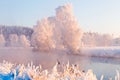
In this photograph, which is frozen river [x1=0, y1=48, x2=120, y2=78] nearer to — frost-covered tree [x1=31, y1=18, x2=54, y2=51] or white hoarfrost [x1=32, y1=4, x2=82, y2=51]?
white hoarfrost [x1=32, y1=4, x2=82, y2=51]

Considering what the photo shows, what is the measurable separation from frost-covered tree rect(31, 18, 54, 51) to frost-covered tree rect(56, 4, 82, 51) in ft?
9.66

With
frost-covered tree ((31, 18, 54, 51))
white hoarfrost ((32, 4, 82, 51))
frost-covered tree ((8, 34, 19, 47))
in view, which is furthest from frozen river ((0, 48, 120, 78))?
frost-covered tree ((8, 34, 19, 47))

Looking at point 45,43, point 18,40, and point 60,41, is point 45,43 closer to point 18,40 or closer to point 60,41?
point 60,41

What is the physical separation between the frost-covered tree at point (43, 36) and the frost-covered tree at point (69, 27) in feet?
9.66

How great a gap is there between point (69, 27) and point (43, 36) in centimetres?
617

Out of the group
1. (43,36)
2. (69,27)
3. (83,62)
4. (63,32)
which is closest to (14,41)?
(43,36)

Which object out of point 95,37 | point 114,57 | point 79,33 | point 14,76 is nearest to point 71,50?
Result: point 79,33

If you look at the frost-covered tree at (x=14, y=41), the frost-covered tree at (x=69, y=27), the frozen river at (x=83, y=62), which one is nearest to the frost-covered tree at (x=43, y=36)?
the frost-covered tree at (x=69, y=27)

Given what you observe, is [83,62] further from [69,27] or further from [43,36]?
[43,36]

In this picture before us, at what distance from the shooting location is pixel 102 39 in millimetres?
51906

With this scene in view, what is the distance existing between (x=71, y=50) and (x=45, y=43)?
6.93m

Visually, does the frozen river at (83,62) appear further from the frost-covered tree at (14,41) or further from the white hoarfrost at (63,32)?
the frost-covered tree at (14,41)

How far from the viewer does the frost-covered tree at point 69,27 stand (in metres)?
43.5

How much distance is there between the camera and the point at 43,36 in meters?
49.0
